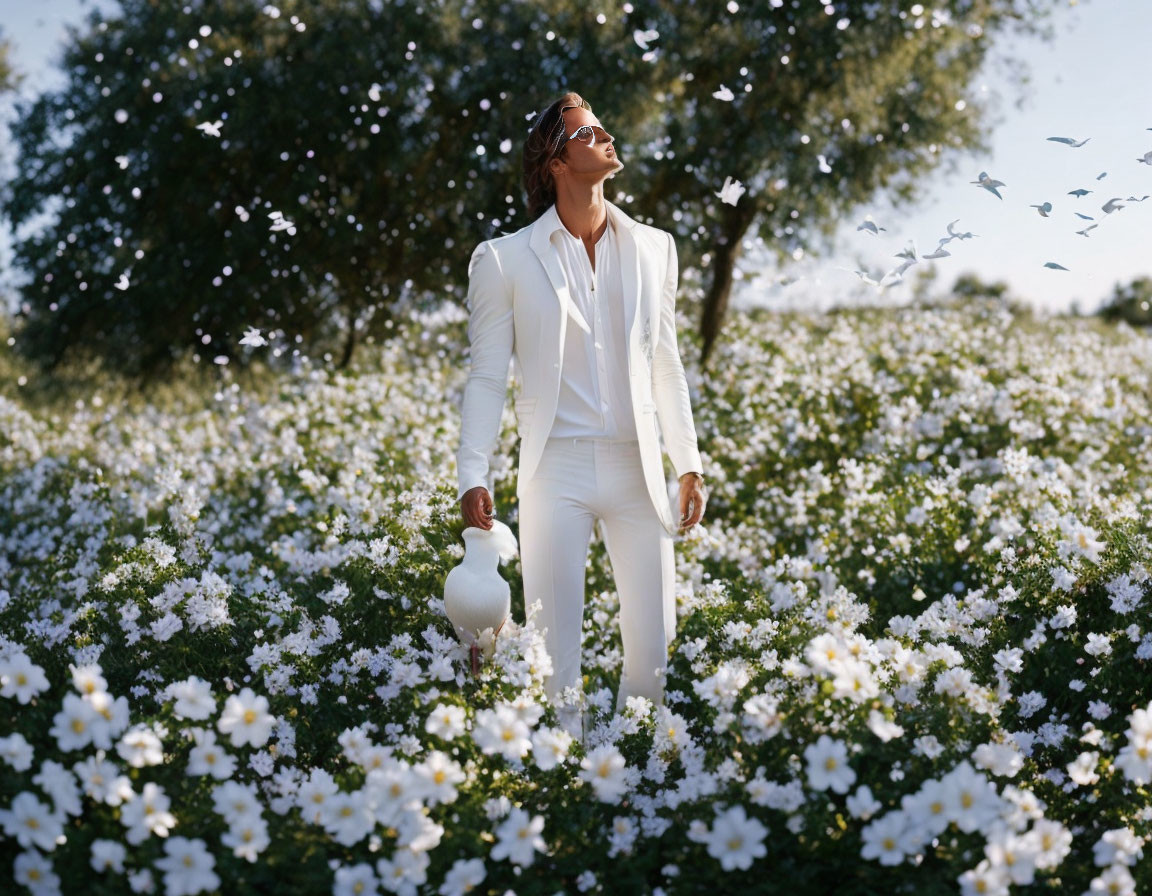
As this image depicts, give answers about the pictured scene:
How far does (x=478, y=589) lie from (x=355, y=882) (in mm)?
1109

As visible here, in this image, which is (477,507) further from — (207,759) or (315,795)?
(207,759)

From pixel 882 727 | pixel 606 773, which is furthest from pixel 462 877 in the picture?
pixel 882 727

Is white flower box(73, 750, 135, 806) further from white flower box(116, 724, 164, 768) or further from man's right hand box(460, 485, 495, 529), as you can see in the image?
man's right hand box(460, 485, 495, 529)

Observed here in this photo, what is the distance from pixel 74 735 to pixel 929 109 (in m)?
11.9

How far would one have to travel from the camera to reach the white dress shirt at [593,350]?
366cm

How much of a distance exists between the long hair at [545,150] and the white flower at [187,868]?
2.46 m

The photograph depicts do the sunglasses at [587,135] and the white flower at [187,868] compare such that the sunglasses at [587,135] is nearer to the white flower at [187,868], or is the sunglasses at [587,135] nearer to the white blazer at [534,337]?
the white blazer at [534,337]

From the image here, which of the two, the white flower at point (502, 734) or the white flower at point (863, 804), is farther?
the white flower at point (502, 734)

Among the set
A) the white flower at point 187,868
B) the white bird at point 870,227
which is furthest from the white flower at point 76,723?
the white bird at point 870,227

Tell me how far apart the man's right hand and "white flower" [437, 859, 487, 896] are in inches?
48.7

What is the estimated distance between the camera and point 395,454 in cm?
734

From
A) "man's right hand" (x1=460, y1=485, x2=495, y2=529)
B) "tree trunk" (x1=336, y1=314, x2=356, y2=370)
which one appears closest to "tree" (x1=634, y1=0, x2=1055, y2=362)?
"tree trunk" (x1=336, y1=314, x2=356, y2=370)

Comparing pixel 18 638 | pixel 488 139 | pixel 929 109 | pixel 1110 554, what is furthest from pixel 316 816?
pixel 929 109

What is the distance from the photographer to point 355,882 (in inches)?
102
